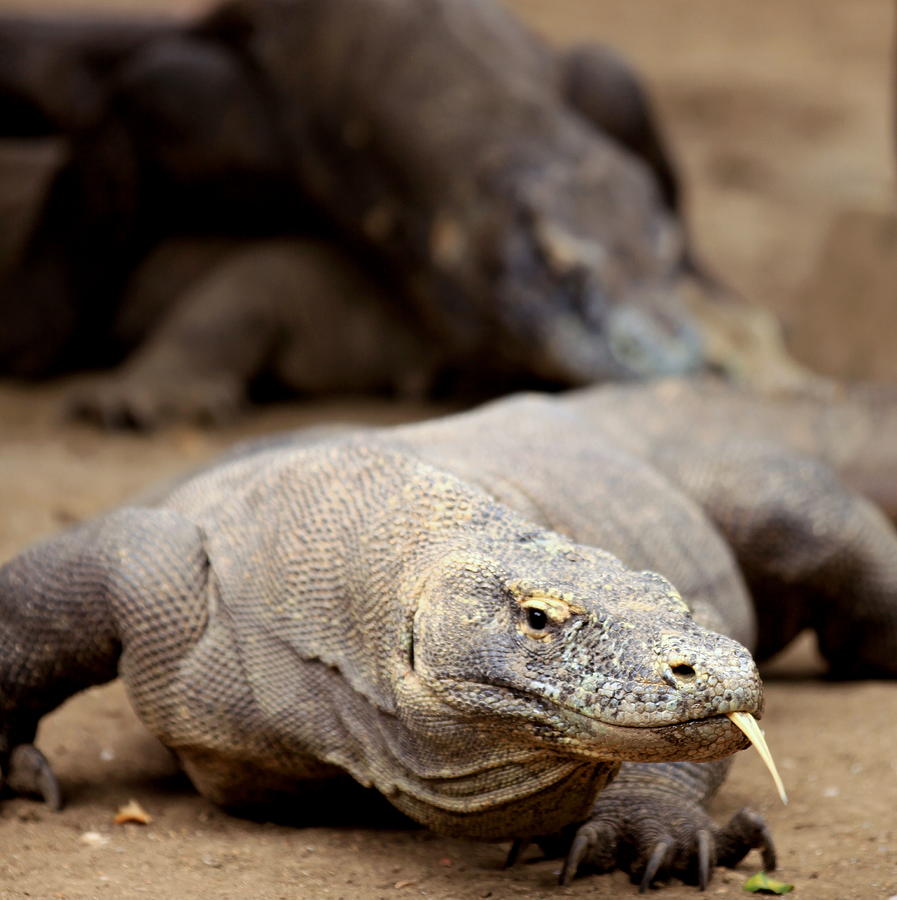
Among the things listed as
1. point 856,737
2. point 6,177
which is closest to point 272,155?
point 6,177

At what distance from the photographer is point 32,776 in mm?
3010

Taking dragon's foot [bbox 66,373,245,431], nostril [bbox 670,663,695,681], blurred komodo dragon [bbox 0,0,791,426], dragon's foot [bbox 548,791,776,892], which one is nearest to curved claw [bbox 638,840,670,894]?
dragon's foot [bbox 548,791,776,892]

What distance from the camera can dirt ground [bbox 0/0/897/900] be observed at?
8.68 ft

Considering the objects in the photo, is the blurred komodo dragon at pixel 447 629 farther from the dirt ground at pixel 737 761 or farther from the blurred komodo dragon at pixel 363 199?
the blurred komodo dragon at pixel 363 199

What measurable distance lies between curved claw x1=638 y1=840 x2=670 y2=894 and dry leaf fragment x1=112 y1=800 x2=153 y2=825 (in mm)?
973

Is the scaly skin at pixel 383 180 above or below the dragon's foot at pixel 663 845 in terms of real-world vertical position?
above

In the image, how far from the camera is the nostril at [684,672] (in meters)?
2.13

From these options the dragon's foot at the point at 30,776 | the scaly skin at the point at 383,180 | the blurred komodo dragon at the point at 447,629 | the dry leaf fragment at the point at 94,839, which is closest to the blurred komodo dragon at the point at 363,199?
the scaly skin at the point at 383,180

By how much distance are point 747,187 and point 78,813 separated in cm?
913

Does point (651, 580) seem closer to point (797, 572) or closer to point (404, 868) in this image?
point (404, 868)

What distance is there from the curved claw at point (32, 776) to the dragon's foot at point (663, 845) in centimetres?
105

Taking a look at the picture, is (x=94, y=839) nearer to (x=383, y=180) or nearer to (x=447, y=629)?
(x=447, y=629)

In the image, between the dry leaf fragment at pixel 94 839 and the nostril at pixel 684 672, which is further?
the dry leaf fragment at pixel 94 839

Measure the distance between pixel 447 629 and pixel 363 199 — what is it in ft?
17.1
